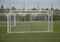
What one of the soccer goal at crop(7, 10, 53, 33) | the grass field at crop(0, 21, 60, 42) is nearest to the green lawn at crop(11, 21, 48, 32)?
the soccer goal at crop(7, 10, 53, 33)

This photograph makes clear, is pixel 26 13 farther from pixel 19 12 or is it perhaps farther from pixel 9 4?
pixel 9 4

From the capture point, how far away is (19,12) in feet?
12.1

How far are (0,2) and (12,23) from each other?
1.72 ft

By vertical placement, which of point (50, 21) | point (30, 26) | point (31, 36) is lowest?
point (31, 36)

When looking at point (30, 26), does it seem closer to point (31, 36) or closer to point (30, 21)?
point (30, 21)

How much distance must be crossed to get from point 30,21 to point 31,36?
1.10 feet

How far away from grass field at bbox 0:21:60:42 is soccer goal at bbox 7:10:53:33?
0.23 feet

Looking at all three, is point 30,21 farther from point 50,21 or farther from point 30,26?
point 50,21

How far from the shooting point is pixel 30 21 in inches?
145

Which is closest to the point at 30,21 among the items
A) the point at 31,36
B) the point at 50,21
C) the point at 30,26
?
the point at 30,26

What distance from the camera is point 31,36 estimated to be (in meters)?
3.68

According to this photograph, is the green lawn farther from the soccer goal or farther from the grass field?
the grass field

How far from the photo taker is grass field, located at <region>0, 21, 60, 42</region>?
11.9 feet

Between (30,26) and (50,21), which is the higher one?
(50,21)
